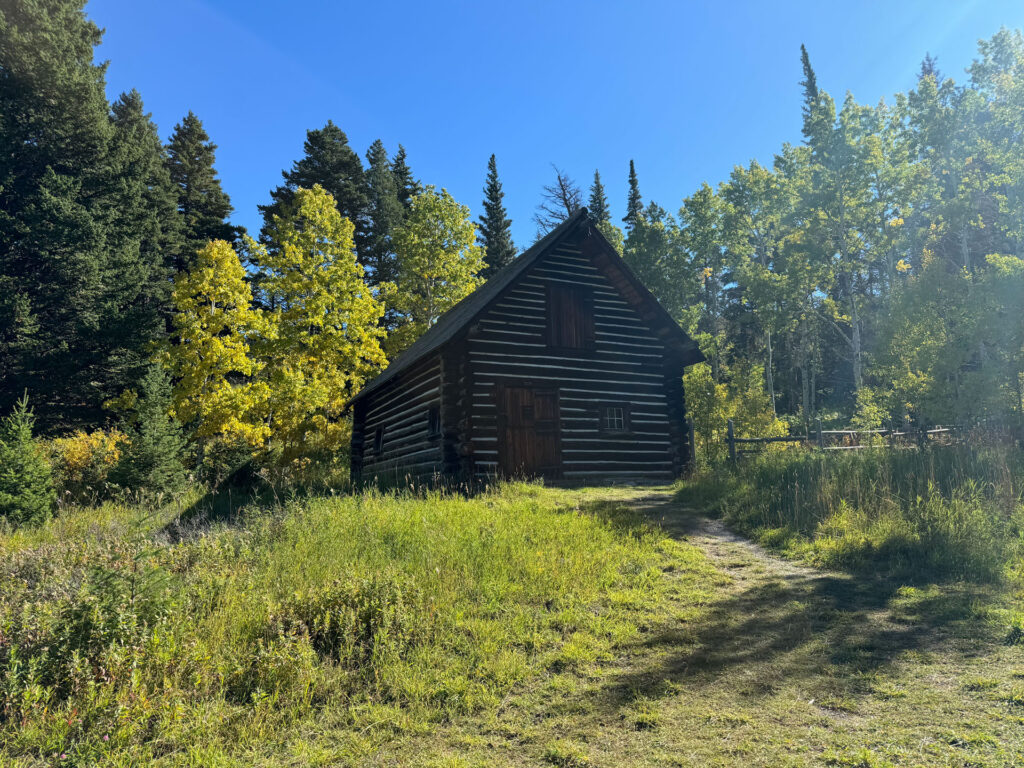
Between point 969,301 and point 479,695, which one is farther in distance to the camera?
point 969,301

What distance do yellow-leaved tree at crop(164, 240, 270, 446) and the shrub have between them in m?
2.85

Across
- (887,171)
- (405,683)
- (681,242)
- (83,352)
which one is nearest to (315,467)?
(83,352)

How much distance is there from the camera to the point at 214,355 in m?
22.5

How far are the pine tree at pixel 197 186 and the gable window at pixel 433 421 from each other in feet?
94.8

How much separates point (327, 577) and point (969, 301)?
20479 millimetres

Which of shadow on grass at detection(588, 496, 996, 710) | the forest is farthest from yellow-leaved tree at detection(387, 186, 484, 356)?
shadow on grass at detection(588, 496, 996, 710)

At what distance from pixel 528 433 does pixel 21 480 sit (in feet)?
41.4

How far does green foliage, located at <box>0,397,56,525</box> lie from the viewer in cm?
1285

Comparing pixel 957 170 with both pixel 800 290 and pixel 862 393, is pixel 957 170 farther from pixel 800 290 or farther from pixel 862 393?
pixel 862 393

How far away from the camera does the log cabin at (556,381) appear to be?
1530 centimetres

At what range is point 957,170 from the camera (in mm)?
28703

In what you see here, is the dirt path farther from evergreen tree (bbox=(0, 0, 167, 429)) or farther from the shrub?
evergreen tree (bbox=(0, 0, 167, 429))

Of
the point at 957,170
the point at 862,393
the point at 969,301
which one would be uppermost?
the point at 957,170

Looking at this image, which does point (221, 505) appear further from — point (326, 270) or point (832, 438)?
point (832, 438)
